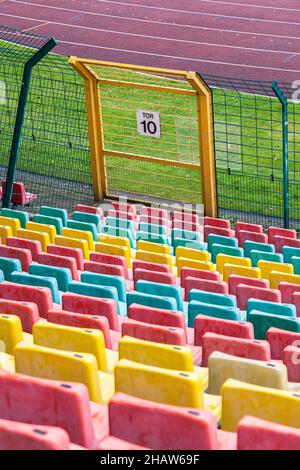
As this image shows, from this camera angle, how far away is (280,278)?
991 centimetres

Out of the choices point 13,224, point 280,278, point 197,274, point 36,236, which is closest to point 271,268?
point 280,278

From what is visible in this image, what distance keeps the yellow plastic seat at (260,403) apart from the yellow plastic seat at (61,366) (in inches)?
34.5

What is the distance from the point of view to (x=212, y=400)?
21.5ft

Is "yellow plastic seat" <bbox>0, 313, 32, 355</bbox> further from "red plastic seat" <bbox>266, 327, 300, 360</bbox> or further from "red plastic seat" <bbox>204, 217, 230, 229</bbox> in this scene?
"red plastic seat" <bbox>204, 217, 230, 229</bbox>

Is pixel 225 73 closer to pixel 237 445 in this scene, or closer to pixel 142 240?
pixel 142 240

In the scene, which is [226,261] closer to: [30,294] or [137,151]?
[30,294]

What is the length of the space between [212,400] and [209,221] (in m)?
6.18

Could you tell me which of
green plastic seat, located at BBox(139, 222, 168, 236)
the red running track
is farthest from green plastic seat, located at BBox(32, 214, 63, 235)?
the red running track

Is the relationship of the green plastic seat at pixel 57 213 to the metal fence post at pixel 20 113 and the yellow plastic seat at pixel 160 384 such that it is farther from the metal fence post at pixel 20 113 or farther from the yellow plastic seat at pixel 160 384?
the yellow plastic seat at pixel 160 384

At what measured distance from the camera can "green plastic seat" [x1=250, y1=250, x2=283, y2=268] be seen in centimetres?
1080

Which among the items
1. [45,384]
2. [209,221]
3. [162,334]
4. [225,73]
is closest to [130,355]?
[162,334]

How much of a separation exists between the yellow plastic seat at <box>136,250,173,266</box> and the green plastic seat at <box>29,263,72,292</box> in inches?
48.2

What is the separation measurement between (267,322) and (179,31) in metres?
19.9

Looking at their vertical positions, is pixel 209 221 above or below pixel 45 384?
below
